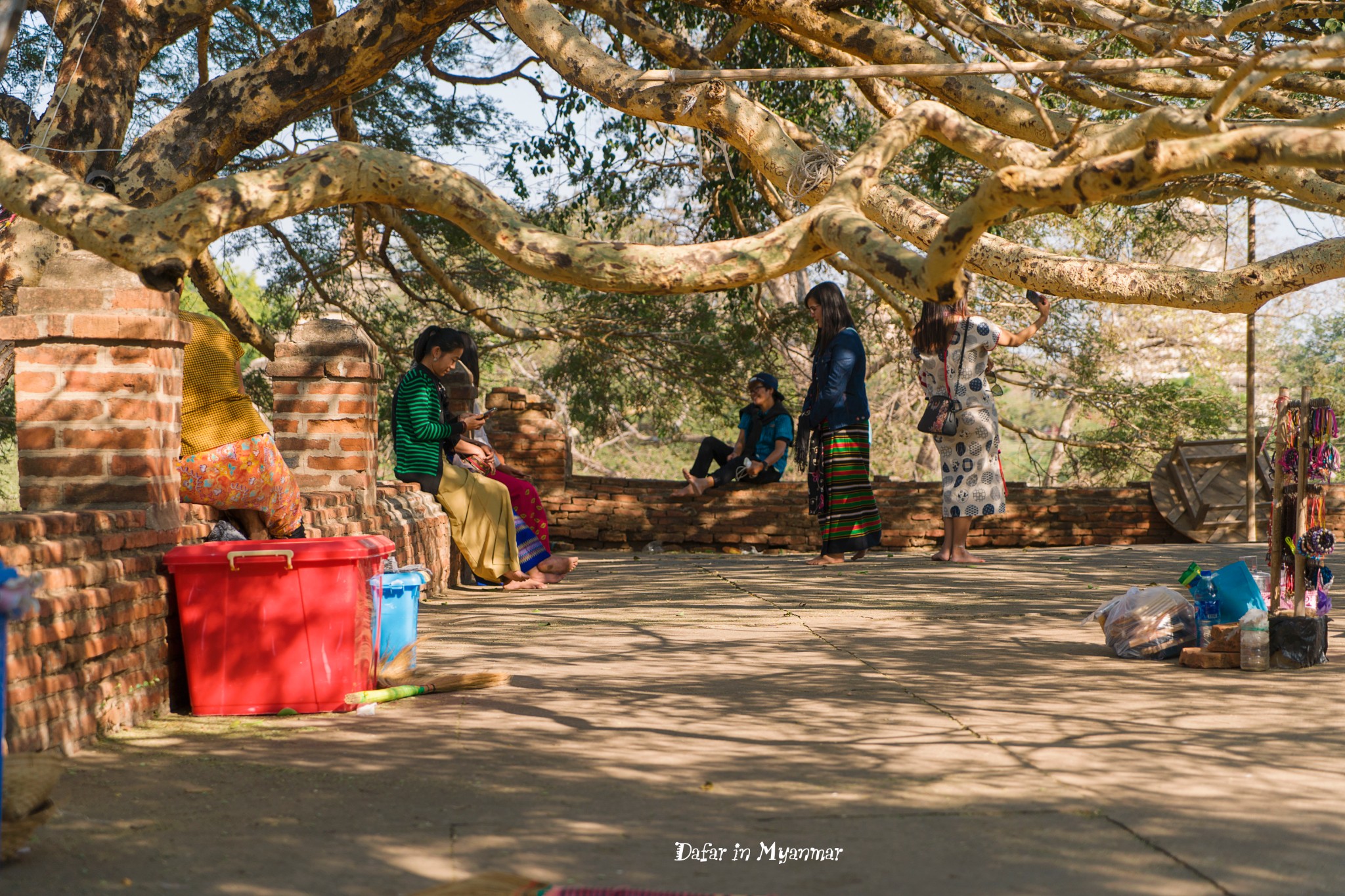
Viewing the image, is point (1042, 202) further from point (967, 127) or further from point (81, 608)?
point (81, 608)

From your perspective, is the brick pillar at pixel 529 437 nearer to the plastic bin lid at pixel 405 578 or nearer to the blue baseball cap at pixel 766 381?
the blue baseball cap at pixel 766 381

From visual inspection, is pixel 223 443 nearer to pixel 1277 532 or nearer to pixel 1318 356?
pixel 1277 532

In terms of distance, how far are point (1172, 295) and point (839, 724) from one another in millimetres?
3515

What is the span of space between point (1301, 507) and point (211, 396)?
4.60 m

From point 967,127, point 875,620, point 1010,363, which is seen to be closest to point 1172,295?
point 967,127

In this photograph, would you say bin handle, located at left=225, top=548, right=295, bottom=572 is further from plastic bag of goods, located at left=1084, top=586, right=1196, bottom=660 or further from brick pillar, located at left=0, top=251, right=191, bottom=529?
plastic bag of goods, located at left=1084, top=586, right=1196, bottom=660

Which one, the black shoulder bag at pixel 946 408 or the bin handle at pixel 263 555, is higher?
the black shoulder bag at pixel 946 408

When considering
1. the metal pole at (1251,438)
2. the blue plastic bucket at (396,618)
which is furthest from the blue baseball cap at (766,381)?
the blue plastic bucket at (396,618)

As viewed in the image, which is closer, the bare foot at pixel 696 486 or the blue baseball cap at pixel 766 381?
the blue baseball cap at pixel 766 381

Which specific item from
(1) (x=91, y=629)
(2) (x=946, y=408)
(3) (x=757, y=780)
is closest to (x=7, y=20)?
(1) (x=91, y=629)

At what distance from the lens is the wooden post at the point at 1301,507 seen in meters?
4.99

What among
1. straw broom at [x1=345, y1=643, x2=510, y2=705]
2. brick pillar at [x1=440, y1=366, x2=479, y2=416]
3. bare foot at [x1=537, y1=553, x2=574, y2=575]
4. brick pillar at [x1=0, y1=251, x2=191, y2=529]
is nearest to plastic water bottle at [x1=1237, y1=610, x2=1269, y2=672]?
straw broom at [x1=345, y1=643, x2=510, y2=705]

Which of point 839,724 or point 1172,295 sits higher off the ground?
point 1172,295

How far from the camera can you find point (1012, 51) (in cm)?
798
